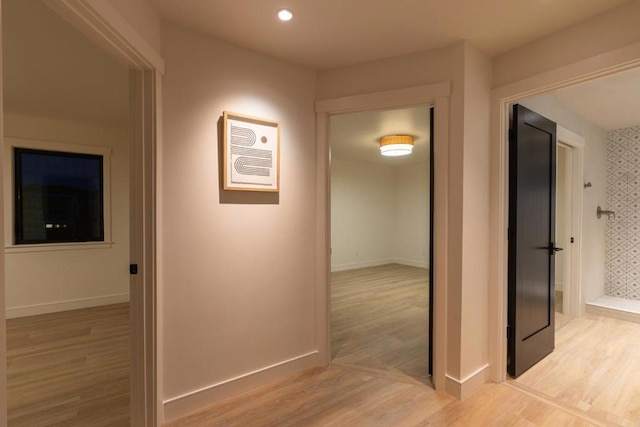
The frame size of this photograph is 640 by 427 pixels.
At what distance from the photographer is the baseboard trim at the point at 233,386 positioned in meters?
2.02

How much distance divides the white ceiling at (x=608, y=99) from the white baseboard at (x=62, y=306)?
18.8ft

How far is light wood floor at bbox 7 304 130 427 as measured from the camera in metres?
2.09

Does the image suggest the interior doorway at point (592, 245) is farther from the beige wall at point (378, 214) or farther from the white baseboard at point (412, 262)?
the beige wall at point (378, 214)

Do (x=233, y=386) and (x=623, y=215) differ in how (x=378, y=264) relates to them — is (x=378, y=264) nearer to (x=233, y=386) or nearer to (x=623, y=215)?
(x=623, y=215)

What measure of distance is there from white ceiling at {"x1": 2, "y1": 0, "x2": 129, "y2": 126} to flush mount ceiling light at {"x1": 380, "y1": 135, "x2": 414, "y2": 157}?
3463mm

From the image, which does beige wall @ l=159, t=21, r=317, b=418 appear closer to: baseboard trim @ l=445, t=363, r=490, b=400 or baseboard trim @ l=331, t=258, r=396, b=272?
baseboard trim @ l=445, t=363, r=490, b=400

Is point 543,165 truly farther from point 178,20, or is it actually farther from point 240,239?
point 178,20

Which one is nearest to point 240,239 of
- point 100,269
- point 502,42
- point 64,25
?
point 64,25

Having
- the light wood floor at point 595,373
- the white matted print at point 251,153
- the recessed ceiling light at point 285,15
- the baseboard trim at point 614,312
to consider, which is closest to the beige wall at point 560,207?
the baseboard trim at point 614,312

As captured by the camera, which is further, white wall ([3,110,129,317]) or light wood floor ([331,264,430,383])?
white wall ([3,110,129,317])

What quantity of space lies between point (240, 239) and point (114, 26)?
138 centimetres

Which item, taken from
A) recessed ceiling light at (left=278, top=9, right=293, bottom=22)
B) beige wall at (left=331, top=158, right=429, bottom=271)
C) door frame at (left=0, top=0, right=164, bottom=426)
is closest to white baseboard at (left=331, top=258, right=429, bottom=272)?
beige wall at (left=331, top=158, right=429, bottom=271)

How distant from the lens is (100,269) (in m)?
4.38

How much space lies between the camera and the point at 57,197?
13.7ft
